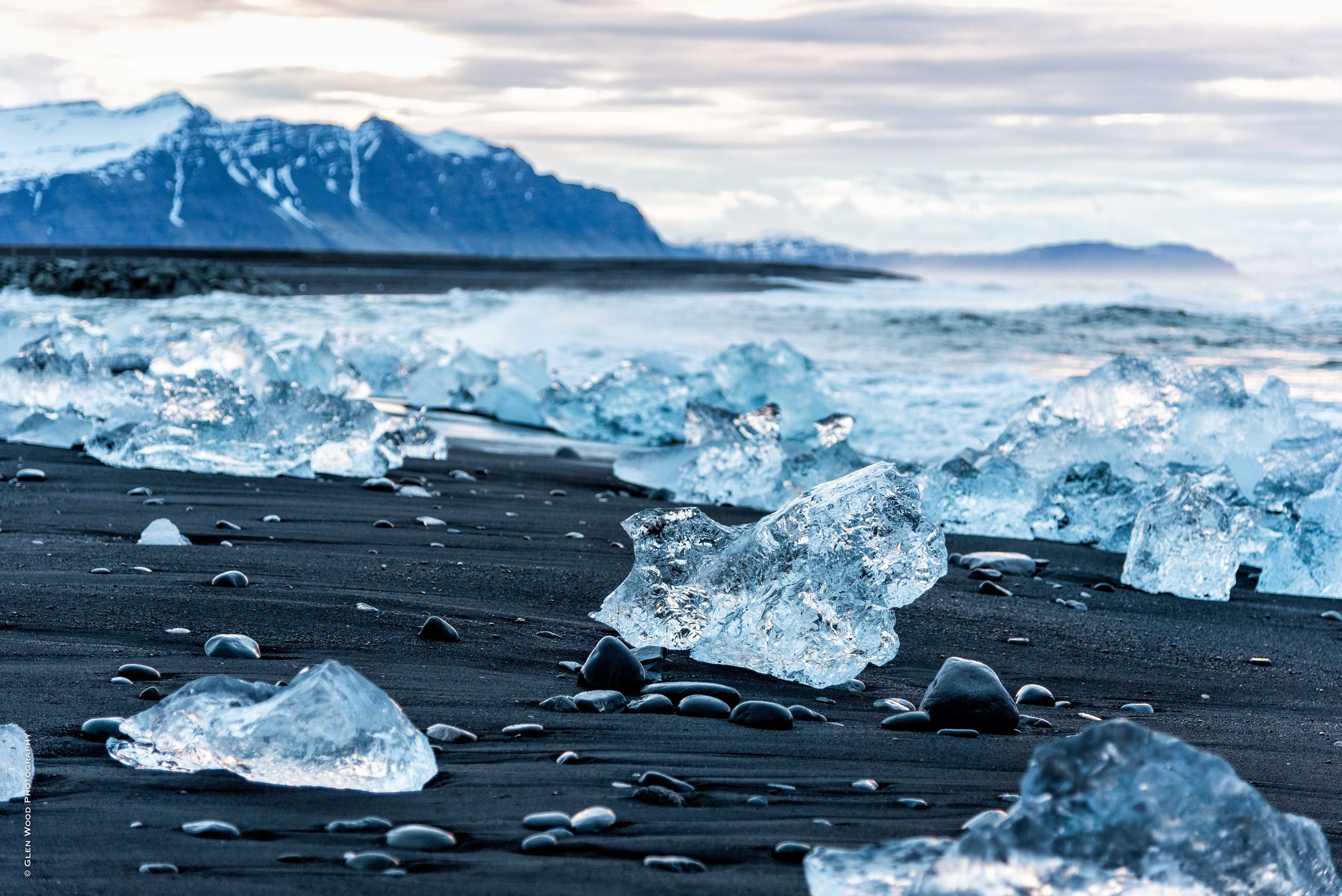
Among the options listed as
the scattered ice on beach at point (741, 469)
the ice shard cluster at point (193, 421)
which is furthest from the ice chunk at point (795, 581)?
the ice shard cluster at point (193, 421)

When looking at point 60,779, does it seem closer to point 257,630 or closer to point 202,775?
point 202,775

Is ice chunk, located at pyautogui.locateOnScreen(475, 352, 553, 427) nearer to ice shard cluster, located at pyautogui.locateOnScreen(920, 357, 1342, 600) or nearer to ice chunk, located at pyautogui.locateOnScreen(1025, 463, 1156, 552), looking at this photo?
ice shard cluster, located at pyautogui.locateOnScreen(920, 357, 1342, 600)

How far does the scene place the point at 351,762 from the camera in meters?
1.91

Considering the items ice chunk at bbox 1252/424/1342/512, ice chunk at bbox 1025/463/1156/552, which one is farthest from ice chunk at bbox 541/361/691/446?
ice chunk at bbox 1252/424/1342/512

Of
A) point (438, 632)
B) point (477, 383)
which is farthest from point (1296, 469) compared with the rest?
point (477, 383)

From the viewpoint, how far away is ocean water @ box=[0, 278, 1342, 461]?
31.8ft

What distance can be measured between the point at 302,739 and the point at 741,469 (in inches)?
163

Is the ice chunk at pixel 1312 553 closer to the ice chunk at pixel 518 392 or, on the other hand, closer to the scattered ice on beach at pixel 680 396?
the scattered ice on beach at pixel 680 396

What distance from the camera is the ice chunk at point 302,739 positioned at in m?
1.91

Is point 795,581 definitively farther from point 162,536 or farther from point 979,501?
point 979,501

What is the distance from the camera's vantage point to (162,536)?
381 cm

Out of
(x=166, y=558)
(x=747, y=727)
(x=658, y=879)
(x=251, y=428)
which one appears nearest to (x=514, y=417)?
(x=251, y=428)

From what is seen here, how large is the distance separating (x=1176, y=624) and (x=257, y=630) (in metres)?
2.87

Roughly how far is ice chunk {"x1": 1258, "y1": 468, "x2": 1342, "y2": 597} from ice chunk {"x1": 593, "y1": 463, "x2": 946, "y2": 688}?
7.90 feet
